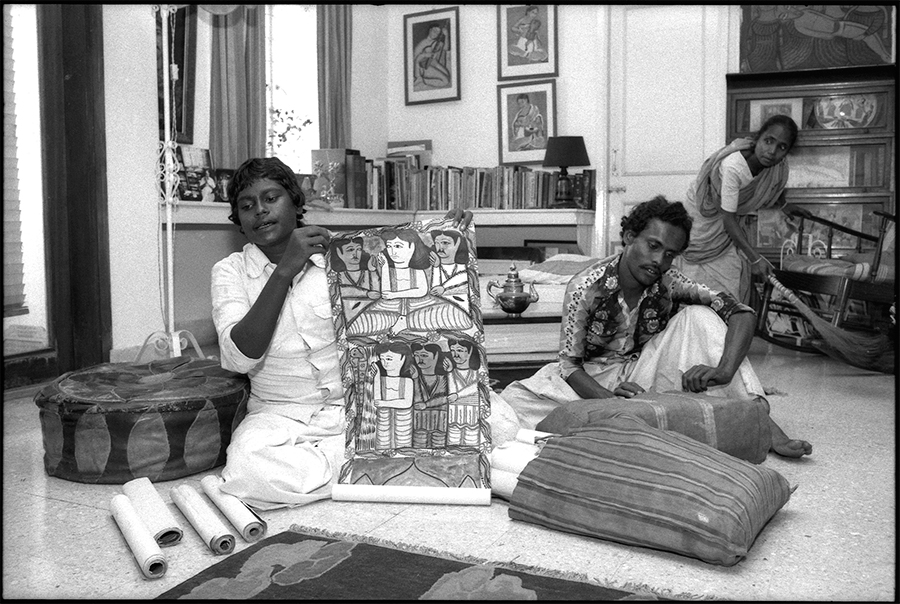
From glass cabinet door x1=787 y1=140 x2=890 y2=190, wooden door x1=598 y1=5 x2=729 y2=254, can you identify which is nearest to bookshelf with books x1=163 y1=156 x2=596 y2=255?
wooden door x1=598 y1=5 x2=729 y2=254

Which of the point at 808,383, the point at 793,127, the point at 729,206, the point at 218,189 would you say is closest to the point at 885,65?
the point at 793,127

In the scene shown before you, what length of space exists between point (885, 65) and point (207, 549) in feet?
17.4

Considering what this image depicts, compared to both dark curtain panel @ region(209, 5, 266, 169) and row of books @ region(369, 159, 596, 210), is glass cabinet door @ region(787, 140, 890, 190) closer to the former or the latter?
row of books @ region(369, 159, 596, 210)

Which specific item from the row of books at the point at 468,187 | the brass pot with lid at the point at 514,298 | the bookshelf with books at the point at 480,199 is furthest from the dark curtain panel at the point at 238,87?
the brass pot with lid at the point at 514,298

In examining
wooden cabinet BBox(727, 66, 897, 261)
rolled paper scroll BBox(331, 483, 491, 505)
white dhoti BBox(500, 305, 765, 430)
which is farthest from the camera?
wooden cabinet BBox(727, 66, 897, 261)

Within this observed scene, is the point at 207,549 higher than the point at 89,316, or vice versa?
the point at 89,316

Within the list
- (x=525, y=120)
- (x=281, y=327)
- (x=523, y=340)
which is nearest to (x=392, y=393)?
(x=281, y=327)

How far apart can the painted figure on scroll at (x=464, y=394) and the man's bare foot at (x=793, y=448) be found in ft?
3.31

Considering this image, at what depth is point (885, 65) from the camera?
537 centimetres

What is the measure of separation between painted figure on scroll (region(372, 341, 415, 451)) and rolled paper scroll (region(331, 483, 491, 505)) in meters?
0.20

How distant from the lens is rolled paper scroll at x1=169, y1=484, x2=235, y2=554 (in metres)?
1.85

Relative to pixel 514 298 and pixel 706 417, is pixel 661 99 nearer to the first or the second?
pixel 514 298

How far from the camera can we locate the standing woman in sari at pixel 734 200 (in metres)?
4.55

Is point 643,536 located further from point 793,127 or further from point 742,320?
point 793,127
